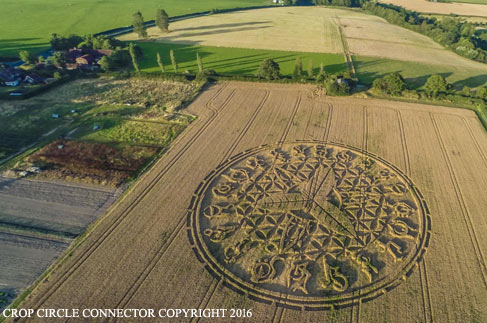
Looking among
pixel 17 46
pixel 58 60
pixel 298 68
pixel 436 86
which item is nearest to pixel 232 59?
pixel 298 68

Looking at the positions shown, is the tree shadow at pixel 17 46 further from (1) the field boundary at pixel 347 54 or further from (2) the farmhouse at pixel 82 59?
(1) the field boundary at pixel 347 54

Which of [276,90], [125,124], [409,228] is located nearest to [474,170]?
[409,228]

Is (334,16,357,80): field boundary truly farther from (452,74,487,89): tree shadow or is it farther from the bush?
(452,74,487,89): tree shadow

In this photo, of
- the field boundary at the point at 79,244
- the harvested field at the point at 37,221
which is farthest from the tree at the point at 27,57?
the field boundary at the point at 79,244

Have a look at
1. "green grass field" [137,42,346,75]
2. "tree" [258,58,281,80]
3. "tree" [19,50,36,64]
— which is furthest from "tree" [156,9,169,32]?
"tree" [258,58,281,80]

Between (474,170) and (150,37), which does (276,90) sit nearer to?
(474,170)

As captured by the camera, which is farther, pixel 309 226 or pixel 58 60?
pixel 58 60

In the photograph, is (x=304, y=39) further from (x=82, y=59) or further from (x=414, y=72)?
(x=82, y=59)
